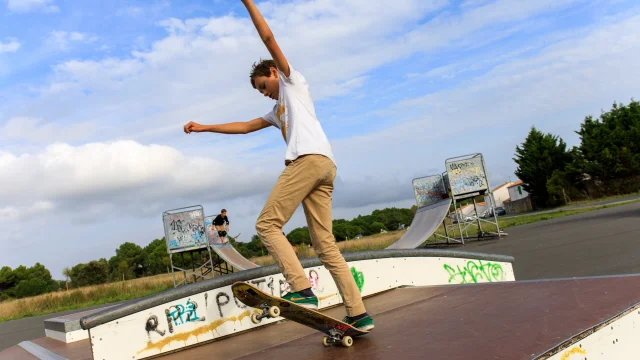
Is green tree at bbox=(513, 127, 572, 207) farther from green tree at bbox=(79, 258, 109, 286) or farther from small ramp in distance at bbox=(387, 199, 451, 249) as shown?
green tree at bbox=(79, 258, 109, 286)

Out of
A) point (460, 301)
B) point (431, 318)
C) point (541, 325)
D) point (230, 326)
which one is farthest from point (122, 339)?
point (541, 325)

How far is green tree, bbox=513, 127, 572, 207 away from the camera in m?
48.6

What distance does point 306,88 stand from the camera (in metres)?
3.07

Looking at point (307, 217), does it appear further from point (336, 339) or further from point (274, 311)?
point (336, 339)

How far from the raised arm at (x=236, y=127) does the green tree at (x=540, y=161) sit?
50180mm

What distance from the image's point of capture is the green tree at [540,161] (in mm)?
48562

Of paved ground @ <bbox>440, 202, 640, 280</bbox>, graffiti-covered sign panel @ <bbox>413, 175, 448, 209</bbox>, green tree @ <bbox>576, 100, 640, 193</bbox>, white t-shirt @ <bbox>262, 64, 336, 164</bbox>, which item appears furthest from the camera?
green tree @ <bbox>576, 100, 640, 193</bbox>

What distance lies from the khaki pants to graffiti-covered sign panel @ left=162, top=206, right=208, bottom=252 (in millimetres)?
14855

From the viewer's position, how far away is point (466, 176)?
62.2 feet

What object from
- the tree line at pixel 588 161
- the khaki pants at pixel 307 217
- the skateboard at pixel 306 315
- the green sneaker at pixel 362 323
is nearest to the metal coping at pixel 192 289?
the skateboard at pixel 306 315

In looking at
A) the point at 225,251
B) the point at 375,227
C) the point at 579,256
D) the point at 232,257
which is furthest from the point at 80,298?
the point at 375,227

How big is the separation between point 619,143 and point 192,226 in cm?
4155

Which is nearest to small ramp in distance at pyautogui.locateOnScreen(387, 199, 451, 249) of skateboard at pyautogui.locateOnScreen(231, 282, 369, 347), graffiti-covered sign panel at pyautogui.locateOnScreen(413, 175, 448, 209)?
graffiti-covered sign panel at pyautogui.locateOnScreen(413, 175, 448, 209)

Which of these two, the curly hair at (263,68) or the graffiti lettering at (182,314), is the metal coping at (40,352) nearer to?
the graffiti lettering at (182,314)
